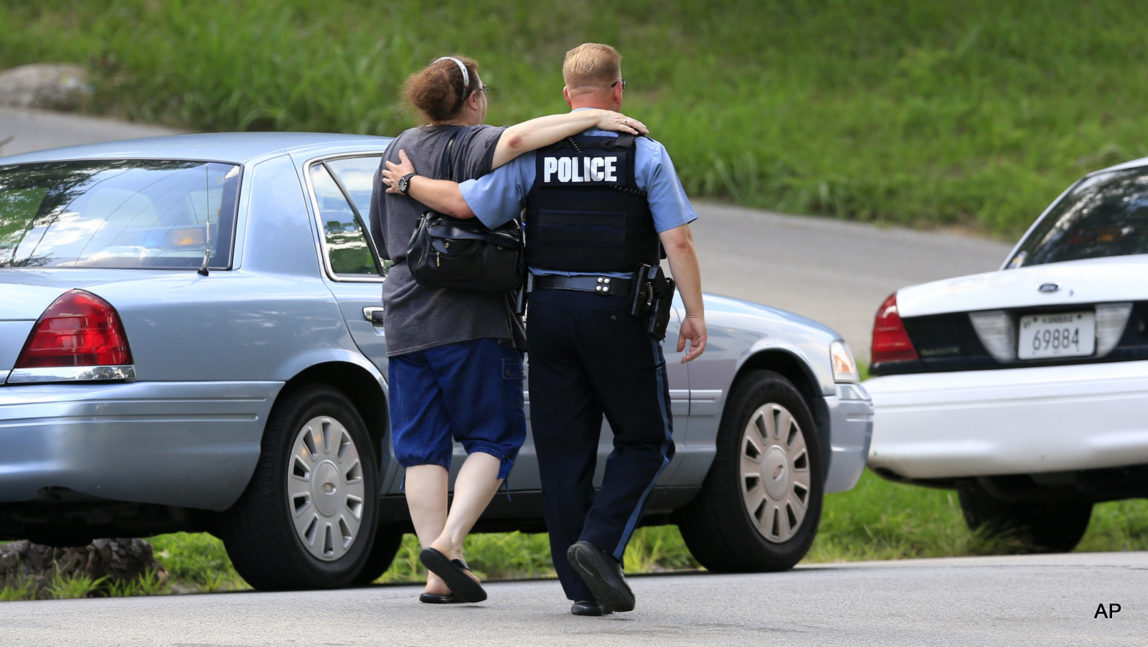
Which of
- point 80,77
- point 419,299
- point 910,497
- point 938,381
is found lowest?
point 910,497

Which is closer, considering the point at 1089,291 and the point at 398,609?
the point at 398,609

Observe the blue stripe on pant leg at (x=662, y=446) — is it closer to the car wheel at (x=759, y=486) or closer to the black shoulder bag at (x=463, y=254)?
the black shoulder bag at (x=463, y=254)

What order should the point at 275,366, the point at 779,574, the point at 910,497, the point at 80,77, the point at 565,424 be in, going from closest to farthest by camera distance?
the point at 565,424
the point at 275,366
the point at 779,574
the point at 910,497
the point at 80,77

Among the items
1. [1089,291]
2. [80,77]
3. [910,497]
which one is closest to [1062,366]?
[1089,291]

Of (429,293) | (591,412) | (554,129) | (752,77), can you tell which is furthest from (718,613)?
(752,77)

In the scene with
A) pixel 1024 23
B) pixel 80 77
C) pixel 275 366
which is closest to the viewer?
pixel 275 366

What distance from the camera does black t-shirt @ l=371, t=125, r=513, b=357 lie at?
201 inches

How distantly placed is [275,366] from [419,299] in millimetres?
639

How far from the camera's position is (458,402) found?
5188 millimetres

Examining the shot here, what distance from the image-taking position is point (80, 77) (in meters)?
18.3

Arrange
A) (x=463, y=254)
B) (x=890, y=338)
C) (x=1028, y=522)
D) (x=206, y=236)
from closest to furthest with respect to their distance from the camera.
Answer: (x=463, y=254), (x=206, y=236), (x=890, y=338), (x=1028, y=522)

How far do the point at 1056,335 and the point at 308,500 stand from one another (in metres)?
2.92

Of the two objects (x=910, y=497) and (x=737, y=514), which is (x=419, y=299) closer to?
(x=737, y=514)

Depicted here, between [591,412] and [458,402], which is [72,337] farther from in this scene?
[591,412]
